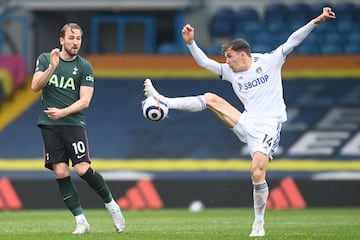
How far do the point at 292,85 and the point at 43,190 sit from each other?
8.42 m

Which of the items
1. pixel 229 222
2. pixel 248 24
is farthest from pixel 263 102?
pixel 248 24

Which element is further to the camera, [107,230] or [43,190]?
[43,190]

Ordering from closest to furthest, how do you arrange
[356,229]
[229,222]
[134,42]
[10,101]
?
1. [356,229]
2. [229,222]
3. [10,101]
4. [134,42]

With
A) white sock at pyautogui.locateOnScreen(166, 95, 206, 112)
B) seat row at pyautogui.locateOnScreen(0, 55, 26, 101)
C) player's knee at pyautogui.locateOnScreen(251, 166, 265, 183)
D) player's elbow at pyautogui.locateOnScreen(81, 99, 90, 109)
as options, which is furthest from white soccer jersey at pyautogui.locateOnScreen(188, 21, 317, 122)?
seat row at pyautogui.locateOnScreen(0, 55, 26, 101)

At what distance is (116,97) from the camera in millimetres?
29203

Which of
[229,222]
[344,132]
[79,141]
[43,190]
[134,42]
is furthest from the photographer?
[134,42]

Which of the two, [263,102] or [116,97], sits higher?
[263,102]

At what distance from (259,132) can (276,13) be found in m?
17.7

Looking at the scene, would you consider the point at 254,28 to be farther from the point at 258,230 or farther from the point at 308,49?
the point at 258,230

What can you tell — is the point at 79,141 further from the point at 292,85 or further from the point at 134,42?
the point at 134,42

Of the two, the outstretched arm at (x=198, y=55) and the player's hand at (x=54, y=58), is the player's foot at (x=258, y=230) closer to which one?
the outstretched arm at (x=198, y=55)

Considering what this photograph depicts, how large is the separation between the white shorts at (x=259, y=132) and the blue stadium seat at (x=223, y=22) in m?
17.1

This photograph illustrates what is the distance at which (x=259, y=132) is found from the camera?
13133 mm

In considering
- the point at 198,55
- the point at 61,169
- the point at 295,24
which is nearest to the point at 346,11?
the point at 295,24
